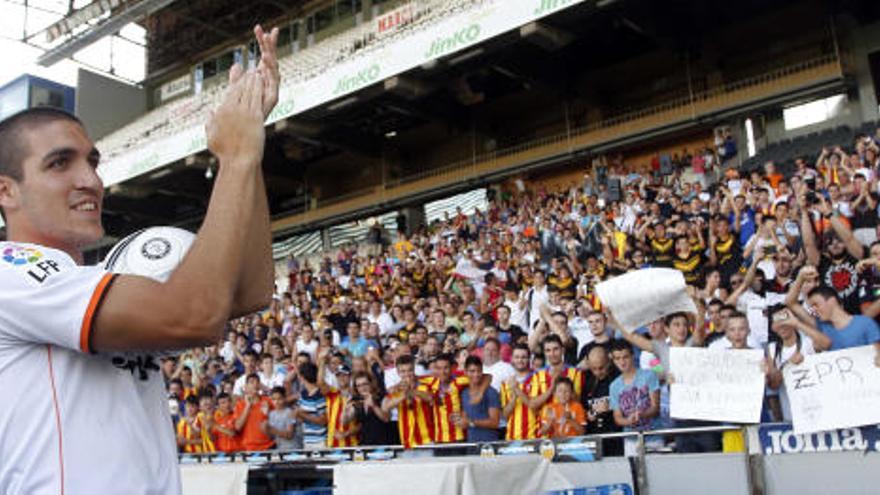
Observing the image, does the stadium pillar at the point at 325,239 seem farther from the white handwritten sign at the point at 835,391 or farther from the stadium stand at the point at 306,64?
the white handwritten sign at the point at 835,391

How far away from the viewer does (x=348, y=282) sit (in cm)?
1540

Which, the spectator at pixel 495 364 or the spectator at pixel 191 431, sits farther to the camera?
the spectator at pixel 191 431

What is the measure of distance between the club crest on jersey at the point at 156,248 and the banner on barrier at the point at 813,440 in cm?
435

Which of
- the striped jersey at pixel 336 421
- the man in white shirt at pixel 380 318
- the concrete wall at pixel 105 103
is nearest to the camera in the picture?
the striped jersey at pixel 336 421

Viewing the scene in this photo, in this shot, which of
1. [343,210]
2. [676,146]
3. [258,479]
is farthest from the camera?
[343,210]

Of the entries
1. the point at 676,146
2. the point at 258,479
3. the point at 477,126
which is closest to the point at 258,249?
the point at 258,479

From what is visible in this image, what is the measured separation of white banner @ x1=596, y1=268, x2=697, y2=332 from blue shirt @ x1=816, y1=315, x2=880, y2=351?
3.27 feet

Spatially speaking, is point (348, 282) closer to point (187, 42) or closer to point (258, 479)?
point (258, 479)

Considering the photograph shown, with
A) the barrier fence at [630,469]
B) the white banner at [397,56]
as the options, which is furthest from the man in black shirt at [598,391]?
the white banner at [397,56]

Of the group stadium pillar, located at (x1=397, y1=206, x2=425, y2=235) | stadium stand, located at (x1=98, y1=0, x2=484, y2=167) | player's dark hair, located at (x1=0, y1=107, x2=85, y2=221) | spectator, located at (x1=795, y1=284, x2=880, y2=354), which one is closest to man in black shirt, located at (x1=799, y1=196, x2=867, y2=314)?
spectator, located at (x1=795, y1=284, x2=880, y2=354)

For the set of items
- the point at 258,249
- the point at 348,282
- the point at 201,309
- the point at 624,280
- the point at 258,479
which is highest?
the point at 348,282

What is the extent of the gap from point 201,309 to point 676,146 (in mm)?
17200

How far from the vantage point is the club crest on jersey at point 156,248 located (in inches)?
59.0

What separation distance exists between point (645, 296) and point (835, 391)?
5.10ft
